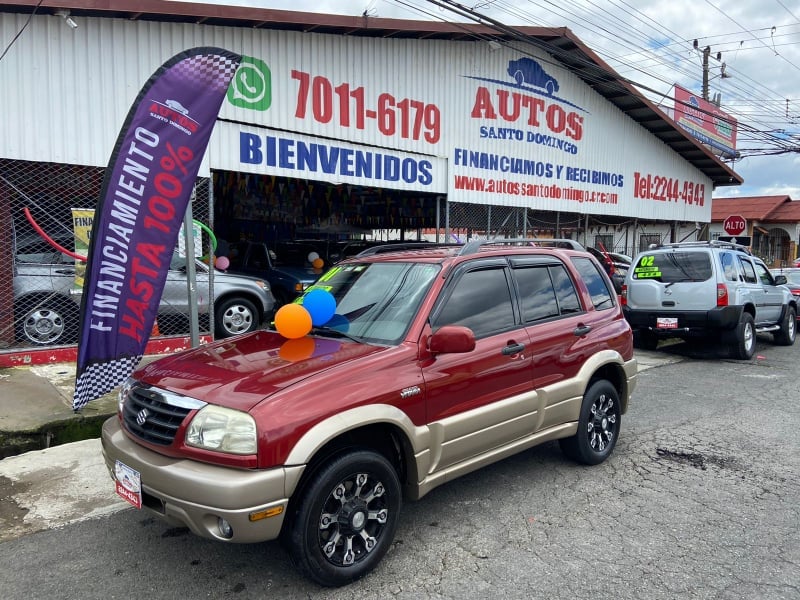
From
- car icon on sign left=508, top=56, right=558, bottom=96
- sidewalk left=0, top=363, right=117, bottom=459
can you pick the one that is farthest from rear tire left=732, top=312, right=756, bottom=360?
sidewalk left=0, top=363, right=117, bottom=459

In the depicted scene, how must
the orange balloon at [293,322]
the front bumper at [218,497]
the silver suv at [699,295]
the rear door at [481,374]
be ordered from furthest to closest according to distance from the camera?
the silver suv at [699,295] < the orange balloon at [293,322] < the rear door at [481,374] < the front bumper at [218,497]

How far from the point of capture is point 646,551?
3354 mm

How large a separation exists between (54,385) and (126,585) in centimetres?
412

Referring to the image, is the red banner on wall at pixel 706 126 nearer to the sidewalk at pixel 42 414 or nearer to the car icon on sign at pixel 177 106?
the car icon on sign at pixel 177 106

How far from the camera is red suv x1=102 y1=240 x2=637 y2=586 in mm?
2686

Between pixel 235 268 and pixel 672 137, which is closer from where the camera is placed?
pixel 235 268

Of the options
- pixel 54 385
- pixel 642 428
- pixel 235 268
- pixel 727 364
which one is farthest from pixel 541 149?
pixel 54 385

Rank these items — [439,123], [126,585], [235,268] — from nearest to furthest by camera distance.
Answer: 1. [126,585]
2. [439,123]
3. [235,268]

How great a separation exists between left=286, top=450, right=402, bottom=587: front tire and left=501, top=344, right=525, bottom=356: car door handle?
44.6 inches

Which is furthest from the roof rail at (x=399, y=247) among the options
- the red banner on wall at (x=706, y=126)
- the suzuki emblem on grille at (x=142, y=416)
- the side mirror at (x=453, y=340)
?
the red banner on wall at (x=706, y=126)

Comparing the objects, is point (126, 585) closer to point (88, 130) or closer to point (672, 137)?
point (88, 130)

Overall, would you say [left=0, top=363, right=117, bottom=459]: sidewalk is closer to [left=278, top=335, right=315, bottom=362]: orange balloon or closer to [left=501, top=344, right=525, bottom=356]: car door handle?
[left=278, top=335, right=315, bottom=362]: orange balloon

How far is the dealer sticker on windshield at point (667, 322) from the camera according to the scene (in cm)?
919

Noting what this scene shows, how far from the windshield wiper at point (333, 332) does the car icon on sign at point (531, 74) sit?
10.9 meters
